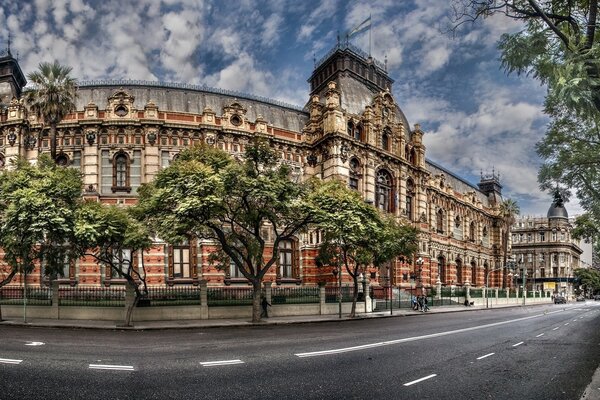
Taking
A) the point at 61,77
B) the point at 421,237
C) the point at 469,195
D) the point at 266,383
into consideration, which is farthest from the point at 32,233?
the point at 469,195

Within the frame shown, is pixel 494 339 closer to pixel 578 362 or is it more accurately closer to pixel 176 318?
pixel 578 362

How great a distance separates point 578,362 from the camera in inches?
572

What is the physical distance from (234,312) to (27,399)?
2090cm

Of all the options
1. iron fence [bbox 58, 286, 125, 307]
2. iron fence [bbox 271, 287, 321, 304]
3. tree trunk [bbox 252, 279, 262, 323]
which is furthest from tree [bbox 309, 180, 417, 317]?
iron fence [bbox 58, 286, 125, 307]

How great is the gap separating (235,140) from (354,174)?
12073 mm

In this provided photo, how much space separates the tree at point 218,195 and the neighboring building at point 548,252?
4212 inches

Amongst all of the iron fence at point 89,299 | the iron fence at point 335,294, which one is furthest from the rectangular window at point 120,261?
the iron fence at point 335,294

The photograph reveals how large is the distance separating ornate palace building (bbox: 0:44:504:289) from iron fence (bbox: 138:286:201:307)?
485cm

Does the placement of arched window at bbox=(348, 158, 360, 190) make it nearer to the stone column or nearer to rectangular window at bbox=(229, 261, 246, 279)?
rectangular window at bbox=(229, 261, 246, 279)

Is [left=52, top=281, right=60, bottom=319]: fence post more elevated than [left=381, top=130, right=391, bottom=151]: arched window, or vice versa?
[left=381, top=130, right=391, bottom=151]: arched window

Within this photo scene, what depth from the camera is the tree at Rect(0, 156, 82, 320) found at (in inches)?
922

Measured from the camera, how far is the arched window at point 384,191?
46.5 m

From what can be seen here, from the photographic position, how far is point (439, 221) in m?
62.2

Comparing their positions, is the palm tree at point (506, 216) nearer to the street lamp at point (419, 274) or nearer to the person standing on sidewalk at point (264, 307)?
the street lamp at point (419, 274)
